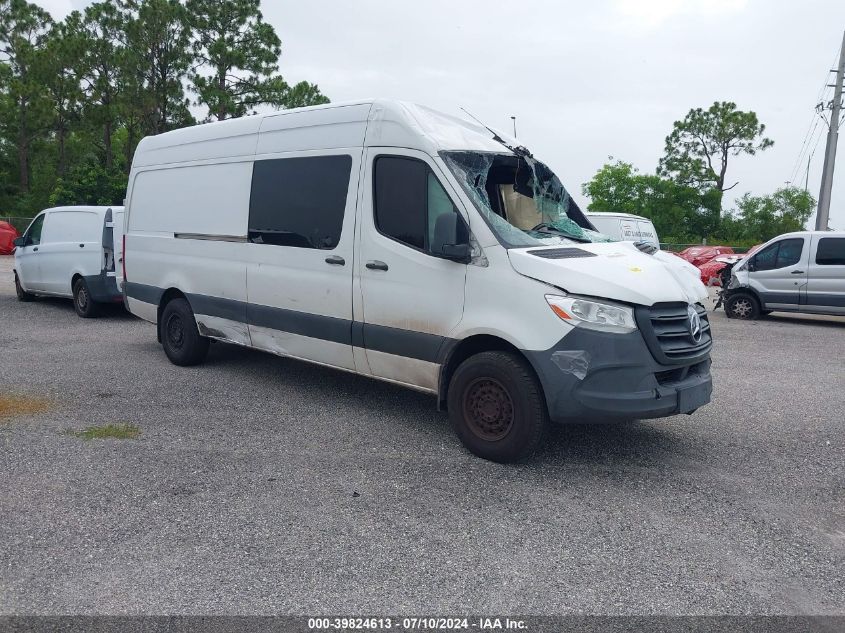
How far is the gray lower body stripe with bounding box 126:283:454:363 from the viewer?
17.4 feet

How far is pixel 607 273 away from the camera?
15.2ft

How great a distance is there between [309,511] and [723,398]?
15.3 feet

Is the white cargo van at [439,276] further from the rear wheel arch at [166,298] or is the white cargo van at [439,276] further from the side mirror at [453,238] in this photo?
the rear wheel arch at [166,298]

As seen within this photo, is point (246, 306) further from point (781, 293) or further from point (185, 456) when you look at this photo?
point (781, 293)

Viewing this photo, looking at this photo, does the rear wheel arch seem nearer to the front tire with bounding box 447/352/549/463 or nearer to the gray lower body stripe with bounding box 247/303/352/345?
the gray lower body stripe with bounding box 247/303/352/345

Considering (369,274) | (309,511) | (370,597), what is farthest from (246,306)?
(370,597)

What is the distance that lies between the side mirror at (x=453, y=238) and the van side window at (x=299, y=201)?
1232 millimetres

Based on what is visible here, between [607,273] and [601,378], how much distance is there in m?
0.67

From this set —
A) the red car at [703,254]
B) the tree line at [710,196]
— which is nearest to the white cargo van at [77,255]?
the red car at [703,254]

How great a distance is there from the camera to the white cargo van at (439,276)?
180 inches

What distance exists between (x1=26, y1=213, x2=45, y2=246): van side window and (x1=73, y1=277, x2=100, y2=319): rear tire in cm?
168

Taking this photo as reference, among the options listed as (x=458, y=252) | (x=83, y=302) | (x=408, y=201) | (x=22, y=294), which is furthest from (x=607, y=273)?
(x=22, y=294)

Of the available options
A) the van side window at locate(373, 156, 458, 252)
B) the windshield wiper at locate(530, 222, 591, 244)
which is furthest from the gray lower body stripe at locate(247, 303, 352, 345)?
the windshield wiper at locate(530, 222, 591, 244)

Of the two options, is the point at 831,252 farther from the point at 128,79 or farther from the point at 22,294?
the point at 128,79
